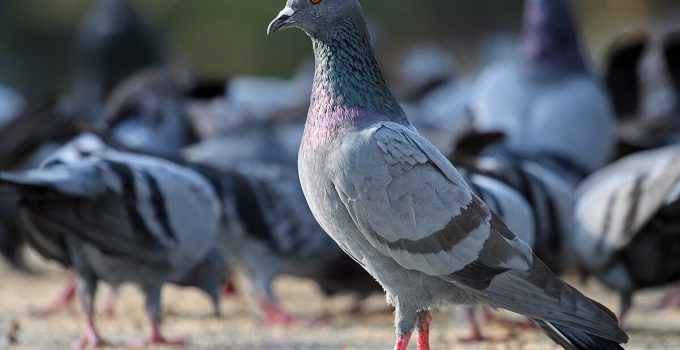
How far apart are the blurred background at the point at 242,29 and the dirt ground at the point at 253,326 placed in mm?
17003

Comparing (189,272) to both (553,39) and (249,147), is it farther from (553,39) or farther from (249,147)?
(553,39)

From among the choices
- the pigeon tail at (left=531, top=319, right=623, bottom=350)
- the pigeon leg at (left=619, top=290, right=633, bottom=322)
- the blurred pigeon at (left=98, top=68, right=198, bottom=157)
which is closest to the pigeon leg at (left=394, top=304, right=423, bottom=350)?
the pigeon tail at (left=531, top=319, right=623, bottom=350)

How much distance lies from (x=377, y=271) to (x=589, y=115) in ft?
17.2

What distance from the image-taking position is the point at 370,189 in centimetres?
472

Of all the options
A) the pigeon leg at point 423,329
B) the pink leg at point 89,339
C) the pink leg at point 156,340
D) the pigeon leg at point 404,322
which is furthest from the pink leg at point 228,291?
the pigeon leg at point 404,322

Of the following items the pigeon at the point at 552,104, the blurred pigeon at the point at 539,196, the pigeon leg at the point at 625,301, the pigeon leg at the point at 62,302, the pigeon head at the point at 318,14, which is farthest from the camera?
the pigeon at the point at 552,104

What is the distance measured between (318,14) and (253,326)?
3216 millimetres

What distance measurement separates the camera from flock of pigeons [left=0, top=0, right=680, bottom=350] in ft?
15.6

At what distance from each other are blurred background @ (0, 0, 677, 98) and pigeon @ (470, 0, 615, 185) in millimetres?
15487

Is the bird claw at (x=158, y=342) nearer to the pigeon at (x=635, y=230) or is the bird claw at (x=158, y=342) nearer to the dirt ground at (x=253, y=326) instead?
the dirt ground at (x=253, y=326)

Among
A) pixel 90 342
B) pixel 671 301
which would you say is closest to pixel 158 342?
pixel 90 342

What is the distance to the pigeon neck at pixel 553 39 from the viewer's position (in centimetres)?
1023

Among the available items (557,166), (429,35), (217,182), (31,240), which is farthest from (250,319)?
(429,35)

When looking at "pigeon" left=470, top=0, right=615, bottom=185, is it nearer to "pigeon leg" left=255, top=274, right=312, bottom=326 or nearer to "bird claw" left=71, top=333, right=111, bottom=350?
"pigeon leg" left=255, top=274, right=312, bottom=326
